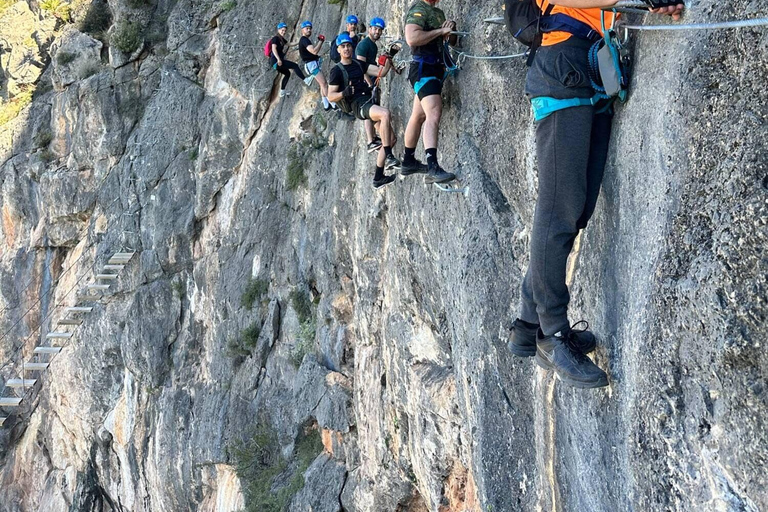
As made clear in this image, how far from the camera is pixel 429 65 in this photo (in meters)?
7.57

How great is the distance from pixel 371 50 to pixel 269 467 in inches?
361

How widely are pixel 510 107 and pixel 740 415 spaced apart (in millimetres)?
3643

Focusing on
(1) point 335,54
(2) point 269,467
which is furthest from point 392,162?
(2) point 269,467

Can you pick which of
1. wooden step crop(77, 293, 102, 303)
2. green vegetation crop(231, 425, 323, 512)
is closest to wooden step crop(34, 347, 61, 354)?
wooden step crop(77, 293, 102, 303)

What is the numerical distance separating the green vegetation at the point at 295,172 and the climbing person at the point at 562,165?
36.5ft

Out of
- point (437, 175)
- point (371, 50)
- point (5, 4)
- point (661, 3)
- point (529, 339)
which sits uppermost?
point (5, 4)

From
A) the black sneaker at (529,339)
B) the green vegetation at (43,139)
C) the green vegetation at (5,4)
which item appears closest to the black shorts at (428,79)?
the black sneaker at (529,339)

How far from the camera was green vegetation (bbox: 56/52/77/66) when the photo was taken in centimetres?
2148

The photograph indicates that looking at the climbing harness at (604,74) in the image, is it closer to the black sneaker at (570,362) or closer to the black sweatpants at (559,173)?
the black sweatpants at (559,173)

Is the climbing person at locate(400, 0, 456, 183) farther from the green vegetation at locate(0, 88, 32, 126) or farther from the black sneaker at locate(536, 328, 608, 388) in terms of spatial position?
the green vegetation at locate(0, 88, 32, 126)

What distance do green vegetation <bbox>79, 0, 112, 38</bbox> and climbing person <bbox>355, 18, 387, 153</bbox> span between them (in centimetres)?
1572

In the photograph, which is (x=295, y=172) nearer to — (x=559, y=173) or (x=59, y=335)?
(x=59, y=335)

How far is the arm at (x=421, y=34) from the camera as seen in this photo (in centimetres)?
734

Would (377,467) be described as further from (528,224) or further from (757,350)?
(757,350)
